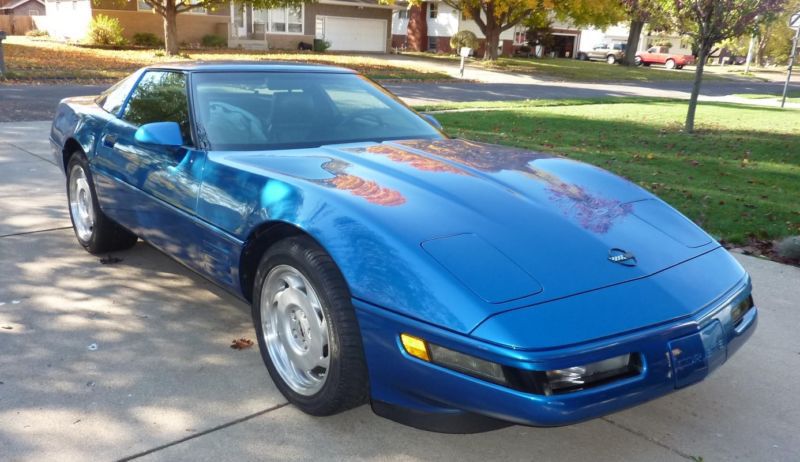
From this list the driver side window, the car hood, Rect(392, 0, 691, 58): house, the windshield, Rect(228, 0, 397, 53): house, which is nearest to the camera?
the car hood

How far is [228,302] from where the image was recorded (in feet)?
13.5

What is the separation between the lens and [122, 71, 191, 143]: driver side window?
12.4ft

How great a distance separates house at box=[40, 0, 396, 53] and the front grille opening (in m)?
29.0

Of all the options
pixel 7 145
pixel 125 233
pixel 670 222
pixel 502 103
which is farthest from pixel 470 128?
pixel 670 222

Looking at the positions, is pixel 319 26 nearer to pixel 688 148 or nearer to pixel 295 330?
pixel 688 148

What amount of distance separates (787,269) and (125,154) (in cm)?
467

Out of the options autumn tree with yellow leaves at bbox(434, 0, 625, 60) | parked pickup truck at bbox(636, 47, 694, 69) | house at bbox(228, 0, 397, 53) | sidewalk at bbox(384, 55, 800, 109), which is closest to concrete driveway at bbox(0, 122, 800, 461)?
sidewalk at bbox(384, 55, 800, 109)

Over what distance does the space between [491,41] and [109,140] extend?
32.3 m

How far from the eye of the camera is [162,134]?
352cm

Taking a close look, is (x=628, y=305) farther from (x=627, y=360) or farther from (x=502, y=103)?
(x=502, y=103)

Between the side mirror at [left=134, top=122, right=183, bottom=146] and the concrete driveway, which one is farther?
the side mirror at [left=134, top=122, right=183, bottom=146]

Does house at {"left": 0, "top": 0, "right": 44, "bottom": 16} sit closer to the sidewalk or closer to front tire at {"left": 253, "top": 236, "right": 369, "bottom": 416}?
the sidewalk

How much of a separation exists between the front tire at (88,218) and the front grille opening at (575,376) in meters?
3.29

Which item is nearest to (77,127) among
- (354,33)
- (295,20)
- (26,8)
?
(295,20)
